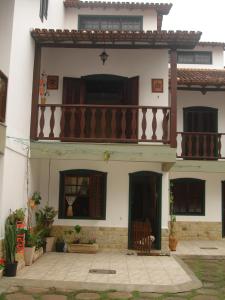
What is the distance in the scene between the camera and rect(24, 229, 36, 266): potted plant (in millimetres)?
9328

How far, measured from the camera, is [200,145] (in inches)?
597

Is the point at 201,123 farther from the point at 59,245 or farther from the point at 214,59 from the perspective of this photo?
the point at 59,245

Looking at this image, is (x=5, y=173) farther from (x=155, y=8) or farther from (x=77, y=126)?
(x=155, y=8)

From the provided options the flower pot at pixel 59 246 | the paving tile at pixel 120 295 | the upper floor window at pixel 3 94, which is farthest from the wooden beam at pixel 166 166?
the upper floor window at pixel 3 94

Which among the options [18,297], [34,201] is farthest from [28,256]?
[18,297]

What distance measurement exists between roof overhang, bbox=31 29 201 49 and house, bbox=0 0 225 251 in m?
0.03

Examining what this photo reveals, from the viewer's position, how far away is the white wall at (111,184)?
11.7 metres

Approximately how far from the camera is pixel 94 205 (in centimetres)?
1184

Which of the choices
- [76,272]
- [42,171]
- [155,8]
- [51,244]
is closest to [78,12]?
[155,8]

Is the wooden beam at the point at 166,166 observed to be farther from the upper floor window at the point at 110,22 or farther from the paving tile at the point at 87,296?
the upper floor window at the point at 110,22

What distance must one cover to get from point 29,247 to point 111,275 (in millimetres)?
2313

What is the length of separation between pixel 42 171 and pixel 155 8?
30.6ft

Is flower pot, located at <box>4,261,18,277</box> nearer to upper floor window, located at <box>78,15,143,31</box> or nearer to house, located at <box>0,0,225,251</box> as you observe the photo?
house, located at <box>0,0,225,251</box>

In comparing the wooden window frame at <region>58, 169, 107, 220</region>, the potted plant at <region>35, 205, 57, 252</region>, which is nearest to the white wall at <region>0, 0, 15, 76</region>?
the wooden window frame at <region>58, 169, 107, 220</region>
